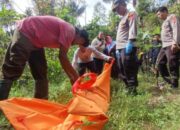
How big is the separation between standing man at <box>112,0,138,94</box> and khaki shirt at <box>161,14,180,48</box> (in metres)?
0.85

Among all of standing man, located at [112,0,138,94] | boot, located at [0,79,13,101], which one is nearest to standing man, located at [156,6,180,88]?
standing man, located at [112,0,138,94]

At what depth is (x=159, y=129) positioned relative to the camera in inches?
126

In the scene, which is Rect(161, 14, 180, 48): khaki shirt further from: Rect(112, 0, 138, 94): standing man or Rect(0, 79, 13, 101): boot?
Rect(0, 79, 13, 101): boot

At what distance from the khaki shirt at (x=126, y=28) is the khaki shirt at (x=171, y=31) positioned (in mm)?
855

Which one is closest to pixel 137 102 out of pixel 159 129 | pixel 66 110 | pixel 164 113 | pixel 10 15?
pixel 164 113

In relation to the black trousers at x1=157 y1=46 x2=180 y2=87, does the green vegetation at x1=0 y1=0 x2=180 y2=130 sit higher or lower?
lower

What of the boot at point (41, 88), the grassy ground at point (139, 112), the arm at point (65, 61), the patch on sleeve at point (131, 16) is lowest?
the grassy ground at point (139, 112)

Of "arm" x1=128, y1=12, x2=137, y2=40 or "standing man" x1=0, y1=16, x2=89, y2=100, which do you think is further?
"arm" x1=128, y1=12, x2=137, y2=40

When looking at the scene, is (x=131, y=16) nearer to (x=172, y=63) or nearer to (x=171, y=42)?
(x=171, y=42)

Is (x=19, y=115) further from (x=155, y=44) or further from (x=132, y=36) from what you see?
(x=155, y=44)

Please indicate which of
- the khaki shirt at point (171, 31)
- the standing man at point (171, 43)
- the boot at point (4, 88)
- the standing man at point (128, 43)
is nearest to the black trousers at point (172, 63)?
the standing man at point (171, 43)

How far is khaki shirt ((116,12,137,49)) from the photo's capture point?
491 cm

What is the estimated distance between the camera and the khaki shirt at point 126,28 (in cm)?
491

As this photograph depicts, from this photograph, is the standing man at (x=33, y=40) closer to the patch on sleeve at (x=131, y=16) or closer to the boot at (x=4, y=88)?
the boot at (x=4, y=88)
